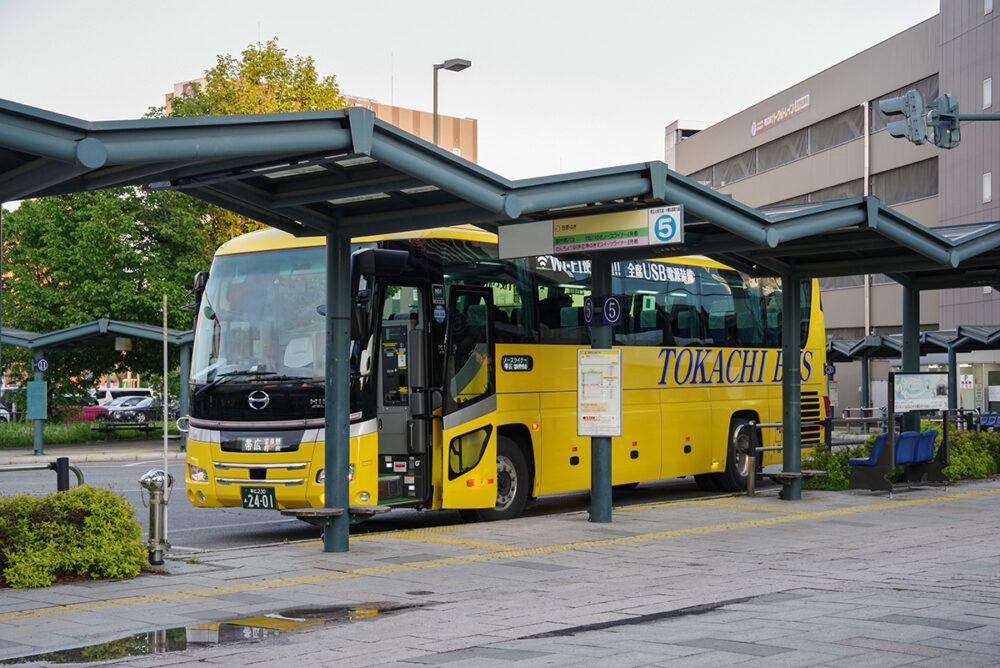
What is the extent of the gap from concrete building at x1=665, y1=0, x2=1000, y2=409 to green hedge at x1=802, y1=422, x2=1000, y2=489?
2217 centimetres

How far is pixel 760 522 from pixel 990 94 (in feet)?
116

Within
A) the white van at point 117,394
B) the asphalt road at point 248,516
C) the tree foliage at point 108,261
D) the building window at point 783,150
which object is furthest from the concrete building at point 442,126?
the asphalt road at point 248,516

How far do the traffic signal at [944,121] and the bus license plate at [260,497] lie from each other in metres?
10.7

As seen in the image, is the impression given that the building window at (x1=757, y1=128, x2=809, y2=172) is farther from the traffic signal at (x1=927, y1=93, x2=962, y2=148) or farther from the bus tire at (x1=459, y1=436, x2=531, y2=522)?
the bus tire at (x1=459, y1=436, x2=531, y2=522)

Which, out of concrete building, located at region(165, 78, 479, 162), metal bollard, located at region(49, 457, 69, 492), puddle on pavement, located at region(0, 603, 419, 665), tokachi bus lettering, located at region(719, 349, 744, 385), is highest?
concrete building, located at region(165, 78, 479, 162)

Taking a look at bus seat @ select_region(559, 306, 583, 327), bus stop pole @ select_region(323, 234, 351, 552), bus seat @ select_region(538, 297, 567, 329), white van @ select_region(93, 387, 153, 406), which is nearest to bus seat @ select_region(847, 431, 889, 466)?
bus seat @ select_region(559, 306, 583, 327)

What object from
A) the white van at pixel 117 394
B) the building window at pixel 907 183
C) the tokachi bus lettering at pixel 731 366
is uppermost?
the building window at pixel 907 183

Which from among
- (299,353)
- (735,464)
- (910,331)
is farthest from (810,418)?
(299,353)

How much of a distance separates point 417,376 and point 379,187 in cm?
334

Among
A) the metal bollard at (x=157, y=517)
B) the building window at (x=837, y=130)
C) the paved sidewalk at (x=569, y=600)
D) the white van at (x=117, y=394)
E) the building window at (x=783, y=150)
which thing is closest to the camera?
the paved sidewalk at (x=569, y=600)

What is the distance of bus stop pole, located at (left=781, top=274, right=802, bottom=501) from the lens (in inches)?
671

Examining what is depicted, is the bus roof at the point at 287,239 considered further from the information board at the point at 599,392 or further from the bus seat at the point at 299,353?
the information board at the point at 599,392

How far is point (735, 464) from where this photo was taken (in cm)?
1916

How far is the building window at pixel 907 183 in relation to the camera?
164 ft
